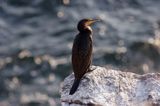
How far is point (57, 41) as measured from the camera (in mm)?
16266

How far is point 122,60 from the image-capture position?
1551 cm

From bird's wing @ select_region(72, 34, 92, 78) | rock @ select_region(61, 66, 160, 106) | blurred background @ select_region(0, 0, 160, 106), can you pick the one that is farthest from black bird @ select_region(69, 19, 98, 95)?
blurred background @ select_region(0, 0, 160, 106)

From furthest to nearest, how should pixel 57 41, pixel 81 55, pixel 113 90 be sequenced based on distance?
pixel 57 41 < pixel 81 55 < pixel 113 90

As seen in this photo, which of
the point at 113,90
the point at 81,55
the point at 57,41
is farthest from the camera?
the point at 57,41

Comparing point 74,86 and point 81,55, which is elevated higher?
point 81,55

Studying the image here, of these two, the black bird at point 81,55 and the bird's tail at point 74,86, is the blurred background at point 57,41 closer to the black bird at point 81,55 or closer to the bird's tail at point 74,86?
the black bird at point 81,55

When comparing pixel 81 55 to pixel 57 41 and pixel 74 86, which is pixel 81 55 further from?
pixel 57 41

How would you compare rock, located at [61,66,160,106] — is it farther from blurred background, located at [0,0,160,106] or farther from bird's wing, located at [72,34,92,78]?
blurred background, located at [0,0,160,106]

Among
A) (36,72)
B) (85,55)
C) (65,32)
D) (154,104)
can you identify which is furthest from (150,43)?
(154,104)

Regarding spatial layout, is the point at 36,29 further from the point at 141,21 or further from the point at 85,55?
the point at 85,55

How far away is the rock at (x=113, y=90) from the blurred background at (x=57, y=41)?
20.7 ft

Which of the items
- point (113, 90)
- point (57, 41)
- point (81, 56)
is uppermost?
point (81, 56)

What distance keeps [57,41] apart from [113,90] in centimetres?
879

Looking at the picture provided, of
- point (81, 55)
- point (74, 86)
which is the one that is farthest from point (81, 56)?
point (74, 86)
